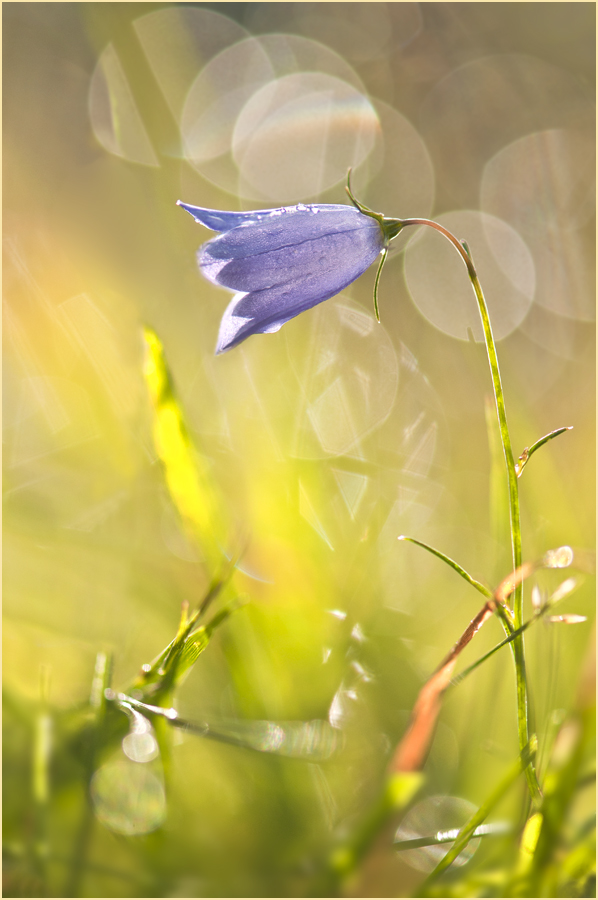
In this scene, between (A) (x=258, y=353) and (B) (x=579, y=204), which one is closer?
(A) (x=258, y=353)

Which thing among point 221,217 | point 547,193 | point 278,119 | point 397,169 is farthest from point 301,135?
point 221,217

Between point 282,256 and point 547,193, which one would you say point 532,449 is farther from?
point 547,193

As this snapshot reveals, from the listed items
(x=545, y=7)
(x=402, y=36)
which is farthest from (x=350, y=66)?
(x=545, y=7)

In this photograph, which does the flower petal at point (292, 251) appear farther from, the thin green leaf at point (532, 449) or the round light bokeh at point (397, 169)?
the round light bokeh at point (397, 169)

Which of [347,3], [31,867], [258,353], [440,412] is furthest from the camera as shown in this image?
[347,3]

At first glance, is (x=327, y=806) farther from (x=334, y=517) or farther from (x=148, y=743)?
(x=334, y=517)

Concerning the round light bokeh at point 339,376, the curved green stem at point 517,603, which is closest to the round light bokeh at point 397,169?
the round light bokeh at point 339,376

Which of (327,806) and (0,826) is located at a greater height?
(0,826)
